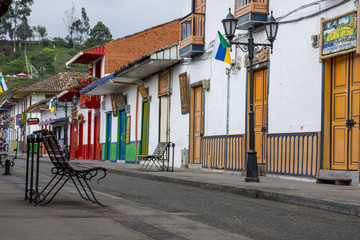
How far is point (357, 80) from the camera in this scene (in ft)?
41.6

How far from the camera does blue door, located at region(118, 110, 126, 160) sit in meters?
30.7

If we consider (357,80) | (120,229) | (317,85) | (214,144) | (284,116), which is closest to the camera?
(120,229)

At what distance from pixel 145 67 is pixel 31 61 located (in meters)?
103

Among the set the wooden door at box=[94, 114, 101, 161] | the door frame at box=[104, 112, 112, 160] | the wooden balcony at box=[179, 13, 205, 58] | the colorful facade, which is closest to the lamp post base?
the colorful facade

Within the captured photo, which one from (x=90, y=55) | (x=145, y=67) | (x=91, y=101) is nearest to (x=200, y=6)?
(x=145, y=67)

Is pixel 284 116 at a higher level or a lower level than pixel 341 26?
lower

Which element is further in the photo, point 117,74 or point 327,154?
point 117,74

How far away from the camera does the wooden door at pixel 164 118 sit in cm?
2400

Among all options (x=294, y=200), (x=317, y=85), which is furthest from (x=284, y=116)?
(x=294, y=200)

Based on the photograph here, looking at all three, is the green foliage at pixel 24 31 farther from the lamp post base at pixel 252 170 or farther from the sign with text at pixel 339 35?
the sign with text at pixel 339 35

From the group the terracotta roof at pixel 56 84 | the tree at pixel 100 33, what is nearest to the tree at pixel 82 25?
the tree at pixel 100 33

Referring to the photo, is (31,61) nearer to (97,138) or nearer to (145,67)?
(97,138)

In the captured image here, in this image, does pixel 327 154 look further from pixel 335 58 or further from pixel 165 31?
pixel 165 31

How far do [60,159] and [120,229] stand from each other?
207 cm
